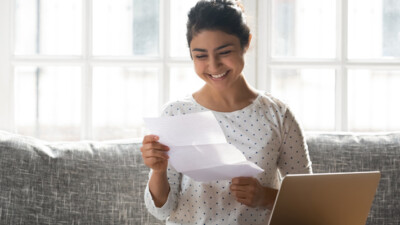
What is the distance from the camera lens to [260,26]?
268cm

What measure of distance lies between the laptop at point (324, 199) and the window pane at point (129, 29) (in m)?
1.36

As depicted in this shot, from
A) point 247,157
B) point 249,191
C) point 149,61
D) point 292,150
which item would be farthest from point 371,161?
point 149,61

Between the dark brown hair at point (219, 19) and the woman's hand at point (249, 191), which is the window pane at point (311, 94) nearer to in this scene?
the dark brown hair at point (219, 19)

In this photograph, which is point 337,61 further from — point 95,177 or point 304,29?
point 95,177

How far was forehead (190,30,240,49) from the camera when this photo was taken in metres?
1.87

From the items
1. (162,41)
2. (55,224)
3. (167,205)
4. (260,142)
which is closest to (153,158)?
(167,205)

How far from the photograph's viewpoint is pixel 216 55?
1.87 metres

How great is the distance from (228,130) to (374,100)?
108cm

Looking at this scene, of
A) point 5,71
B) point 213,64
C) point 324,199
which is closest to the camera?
point 324,199

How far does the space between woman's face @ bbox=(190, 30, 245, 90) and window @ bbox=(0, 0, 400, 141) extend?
74cm

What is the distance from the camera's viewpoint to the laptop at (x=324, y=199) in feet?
4.69

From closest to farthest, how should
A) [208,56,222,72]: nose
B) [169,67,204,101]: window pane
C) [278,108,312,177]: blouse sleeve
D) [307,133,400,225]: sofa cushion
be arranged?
[208,56,222,72]: nose
[278,108,312,177]: blouse sleeve
[307,133,400,225]: sofa cushion
[169,67,204,101]: window pane

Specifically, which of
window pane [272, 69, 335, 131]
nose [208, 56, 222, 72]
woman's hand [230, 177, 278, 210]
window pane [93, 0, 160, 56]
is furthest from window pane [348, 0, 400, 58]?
woman's hand [230, 177, 278, 210]

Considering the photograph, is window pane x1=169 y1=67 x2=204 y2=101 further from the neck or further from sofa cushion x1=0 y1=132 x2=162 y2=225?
the neck
